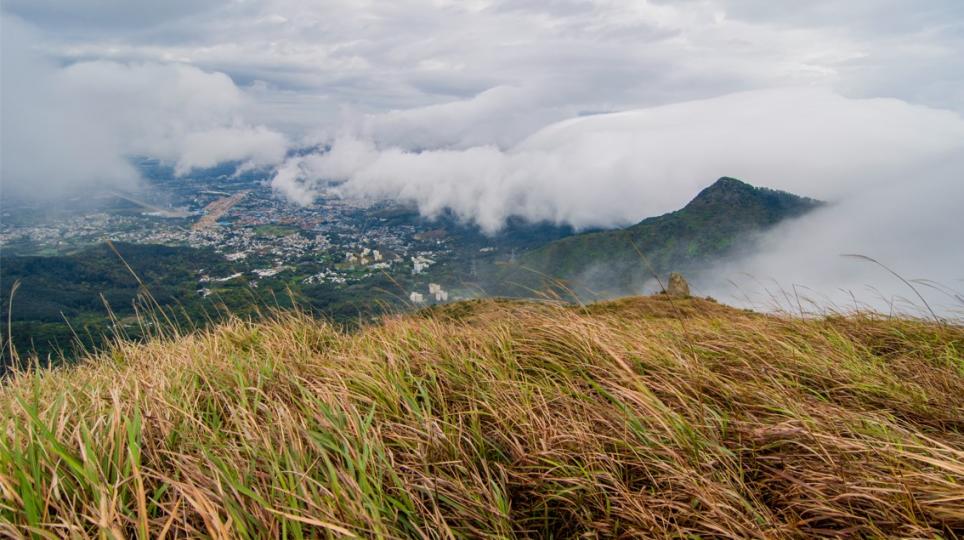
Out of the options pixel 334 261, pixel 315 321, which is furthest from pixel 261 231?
pixel 315 321

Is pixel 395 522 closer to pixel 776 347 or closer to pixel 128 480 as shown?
pixel 128 480

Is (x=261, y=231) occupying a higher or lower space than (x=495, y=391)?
lower

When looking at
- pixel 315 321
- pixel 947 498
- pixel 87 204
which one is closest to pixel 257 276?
pixel 315 321

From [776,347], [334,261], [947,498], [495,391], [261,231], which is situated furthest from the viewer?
[261,231]

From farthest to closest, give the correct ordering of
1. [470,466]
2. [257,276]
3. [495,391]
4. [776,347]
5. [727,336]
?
[257,276], [727,336], [776,347], [495,391], [470,466]

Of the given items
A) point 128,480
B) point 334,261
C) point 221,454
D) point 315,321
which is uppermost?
point 128,480

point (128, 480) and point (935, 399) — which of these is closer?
point (128, 480)

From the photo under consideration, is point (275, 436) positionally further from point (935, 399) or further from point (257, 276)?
point (257, 276)
